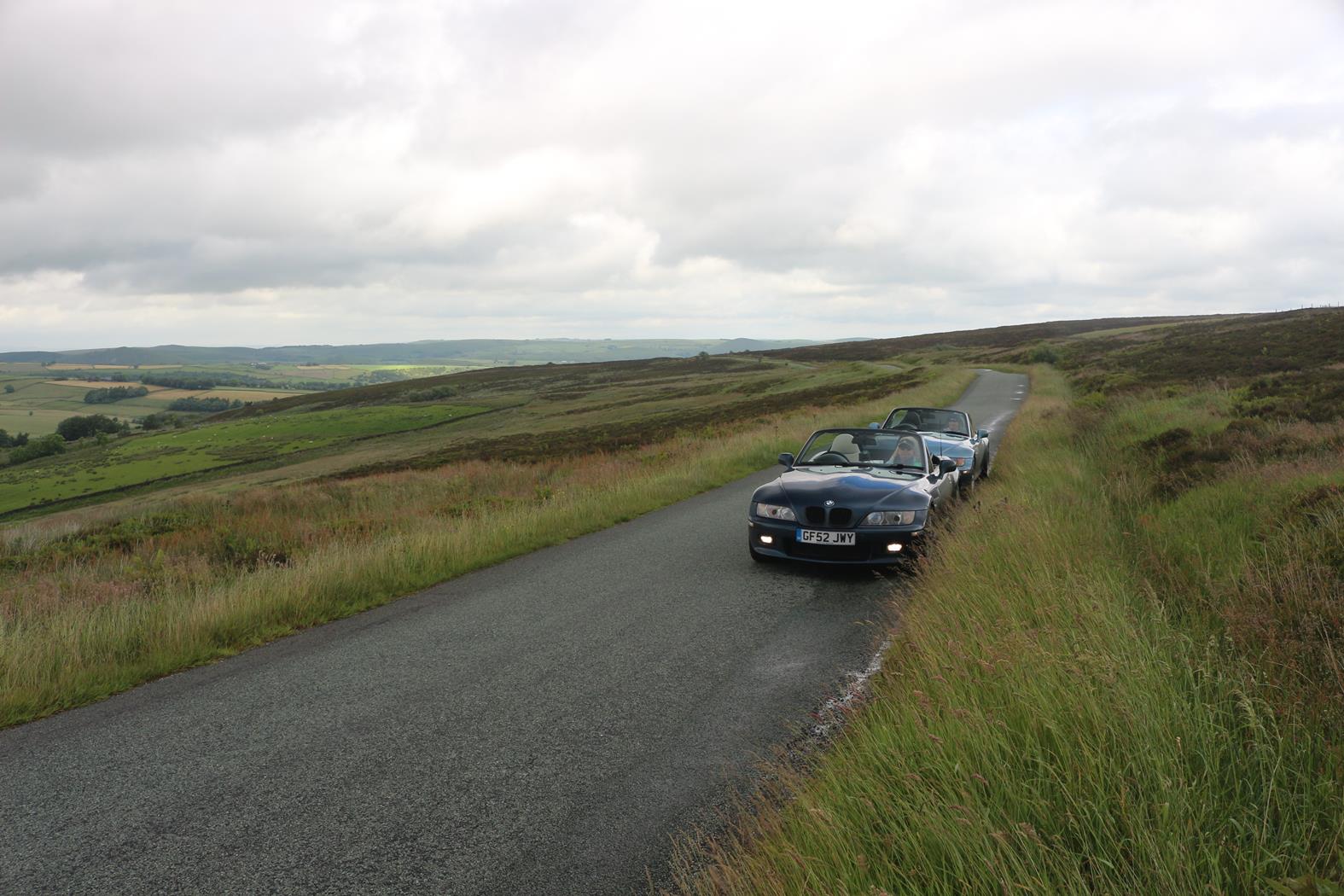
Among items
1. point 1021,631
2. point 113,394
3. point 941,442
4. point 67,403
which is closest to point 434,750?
point 1021,631

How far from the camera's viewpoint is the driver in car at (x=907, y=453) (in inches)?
355

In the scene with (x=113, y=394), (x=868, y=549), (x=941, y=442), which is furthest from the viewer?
(x=113, y=394)

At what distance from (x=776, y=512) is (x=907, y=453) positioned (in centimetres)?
236

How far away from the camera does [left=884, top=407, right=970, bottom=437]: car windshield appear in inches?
509

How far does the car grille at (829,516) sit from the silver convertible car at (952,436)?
3988 millimetres

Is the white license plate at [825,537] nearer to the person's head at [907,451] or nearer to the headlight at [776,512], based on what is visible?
the headlight at [776,512]

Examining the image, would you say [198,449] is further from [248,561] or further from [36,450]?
[248,561]

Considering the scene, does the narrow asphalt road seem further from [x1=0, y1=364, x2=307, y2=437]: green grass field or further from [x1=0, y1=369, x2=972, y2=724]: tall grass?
[x1=0, y1=364, x2=307, y2=437]: green grass field

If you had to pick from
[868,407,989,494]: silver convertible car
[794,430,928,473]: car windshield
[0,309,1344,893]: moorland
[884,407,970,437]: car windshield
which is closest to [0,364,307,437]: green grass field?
[0,309,1344,893]: moorland

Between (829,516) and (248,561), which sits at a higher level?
(829,516)

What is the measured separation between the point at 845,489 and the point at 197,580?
6.80 metres

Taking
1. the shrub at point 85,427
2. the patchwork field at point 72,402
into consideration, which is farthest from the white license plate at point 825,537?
the patchwork field at point 72,402

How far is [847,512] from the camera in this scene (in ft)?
24.6

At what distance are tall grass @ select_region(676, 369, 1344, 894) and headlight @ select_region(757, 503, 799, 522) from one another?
11.1 ft
